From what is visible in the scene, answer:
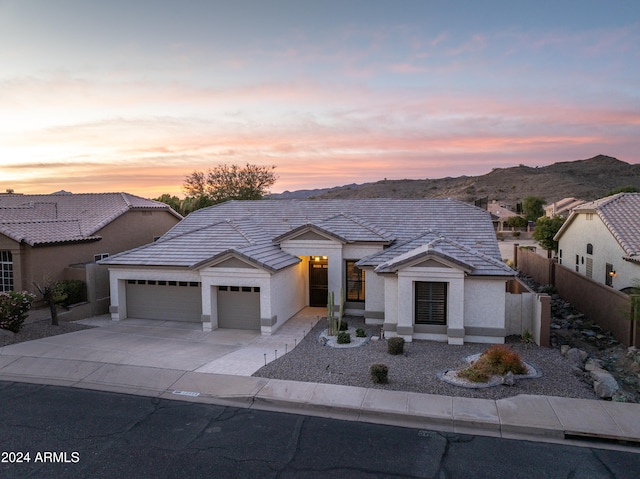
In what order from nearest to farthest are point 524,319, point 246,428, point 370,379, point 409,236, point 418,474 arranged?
point 418,474 < point 246,428 < point 370,379 < point 524,319 < point 409,236

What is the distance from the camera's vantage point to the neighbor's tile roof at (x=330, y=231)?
59.3ft

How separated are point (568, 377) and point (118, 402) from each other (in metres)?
11.8

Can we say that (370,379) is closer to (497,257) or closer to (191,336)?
(191,336)

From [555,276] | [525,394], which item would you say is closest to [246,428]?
[525,394]

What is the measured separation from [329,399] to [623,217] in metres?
17.7

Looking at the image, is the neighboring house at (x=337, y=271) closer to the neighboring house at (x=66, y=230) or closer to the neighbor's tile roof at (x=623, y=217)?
the neighboring house at (x=66, y=230)

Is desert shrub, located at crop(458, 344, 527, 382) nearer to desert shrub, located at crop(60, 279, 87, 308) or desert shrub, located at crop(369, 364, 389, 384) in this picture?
desert shrub, located at crop(369, 364, 389, 384)

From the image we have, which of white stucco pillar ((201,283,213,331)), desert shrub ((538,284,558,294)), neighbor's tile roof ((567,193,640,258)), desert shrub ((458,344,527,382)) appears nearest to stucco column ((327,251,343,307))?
white stucco pillar ((201,283,213,331))

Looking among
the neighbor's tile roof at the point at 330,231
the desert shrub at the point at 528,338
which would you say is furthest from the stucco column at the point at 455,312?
the desert shrub at the point at 528,338

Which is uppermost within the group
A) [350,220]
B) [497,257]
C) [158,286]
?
[350,220]

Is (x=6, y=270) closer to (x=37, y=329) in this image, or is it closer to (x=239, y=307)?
(x=37, y=329)

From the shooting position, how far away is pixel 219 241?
20.4 meters

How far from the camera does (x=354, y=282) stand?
20.5 m

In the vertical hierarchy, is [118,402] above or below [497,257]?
below
